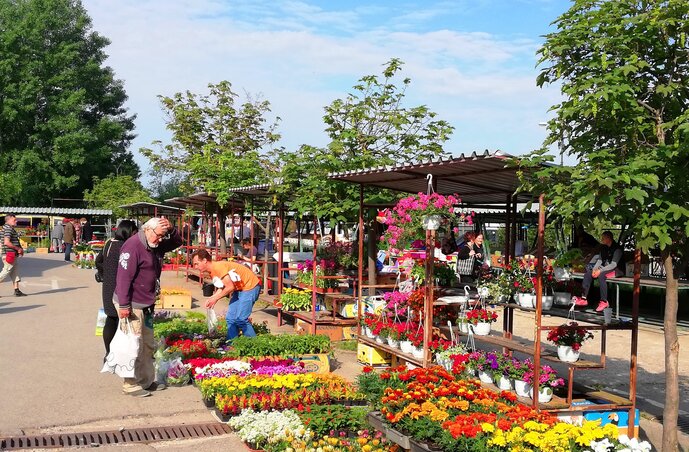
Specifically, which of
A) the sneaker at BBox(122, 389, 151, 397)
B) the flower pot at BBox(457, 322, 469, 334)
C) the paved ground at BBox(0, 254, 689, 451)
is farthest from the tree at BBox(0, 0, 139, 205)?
the flower pot at BBox(457, 322, 469, 334)

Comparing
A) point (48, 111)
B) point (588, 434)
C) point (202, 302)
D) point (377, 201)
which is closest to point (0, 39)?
point (48, 111)

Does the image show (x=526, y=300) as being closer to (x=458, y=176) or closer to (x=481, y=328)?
(x=481, y=328)

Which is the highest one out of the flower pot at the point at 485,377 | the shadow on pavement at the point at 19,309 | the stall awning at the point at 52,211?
the stall awning at the point at 52,211

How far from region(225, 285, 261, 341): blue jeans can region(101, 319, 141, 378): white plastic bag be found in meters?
2.32

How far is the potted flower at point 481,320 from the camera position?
27.9ft

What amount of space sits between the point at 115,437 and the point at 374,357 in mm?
4305

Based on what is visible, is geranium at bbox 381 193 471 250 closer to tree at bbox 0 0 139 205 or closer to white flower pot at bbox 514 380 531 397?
white flower pot at bbox 514 380 531 397

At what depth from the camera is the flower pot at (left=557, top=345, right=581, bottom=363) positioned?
23.2 feet

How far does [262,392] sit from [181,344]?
8.79 ft

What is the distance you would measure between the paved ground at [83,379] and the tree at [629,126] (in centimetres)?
307

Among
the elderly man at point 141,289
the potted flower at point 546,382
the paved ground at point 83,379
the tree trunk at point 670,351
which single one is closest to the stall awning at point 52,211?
the paved ground at point 83,379

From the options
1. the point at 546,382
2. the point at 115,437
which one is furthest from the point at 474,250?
the point at 115,437

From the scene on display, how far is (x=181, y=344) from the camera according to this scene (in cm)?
965

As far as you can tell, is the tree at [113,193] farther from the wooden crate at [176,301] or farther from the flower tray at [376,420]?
the flower tray at [376,420]
